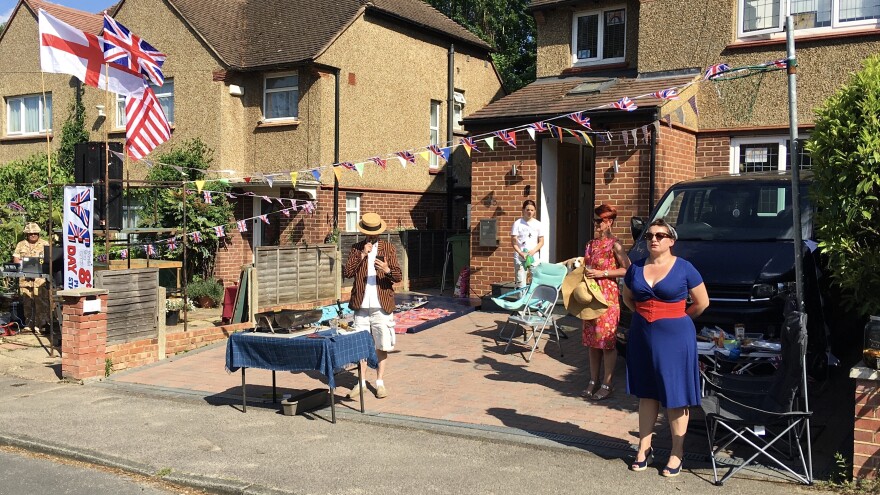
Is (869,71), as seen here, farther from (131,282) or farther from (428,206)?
(428,206)

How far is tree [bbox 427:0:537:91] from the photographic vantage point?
30297mm

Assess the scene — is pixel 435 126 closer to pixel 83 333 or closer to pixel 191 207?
pixel 191 207

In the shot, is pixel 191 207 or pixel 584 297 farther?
pixel 191 207

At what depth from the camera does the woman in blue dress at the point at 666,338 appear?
5406 millimetres

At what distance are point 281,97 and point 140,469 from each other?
12234mm

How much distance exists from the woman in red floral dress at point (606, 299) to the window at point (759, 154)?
5776 millimetres

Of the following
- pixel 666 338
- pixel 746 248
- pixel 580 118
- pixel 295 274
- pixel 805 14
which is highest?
pixel 805 14

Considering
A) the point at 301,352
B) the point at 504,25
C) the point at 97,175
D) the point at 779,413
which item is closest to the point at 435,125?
the point at 97,175

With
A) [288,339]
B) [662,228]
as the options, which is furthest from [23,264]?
[662,228]

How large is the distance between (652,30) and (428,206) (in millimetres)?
8127

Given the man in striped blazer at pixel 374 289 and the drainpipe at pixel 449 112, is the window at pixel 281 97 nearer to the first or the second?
the drainpipe at pixel 449 112

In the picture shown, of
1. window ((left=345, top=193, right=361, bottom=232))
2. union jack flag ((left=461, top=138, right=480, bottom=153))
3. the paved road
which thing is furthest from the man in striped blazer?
window ((left=345, top=193, right=361, bottom=232))

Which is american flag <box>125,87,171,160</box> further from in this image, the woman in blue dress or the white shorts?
the woman in blue dress

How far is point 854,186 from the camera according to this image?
216 inches
